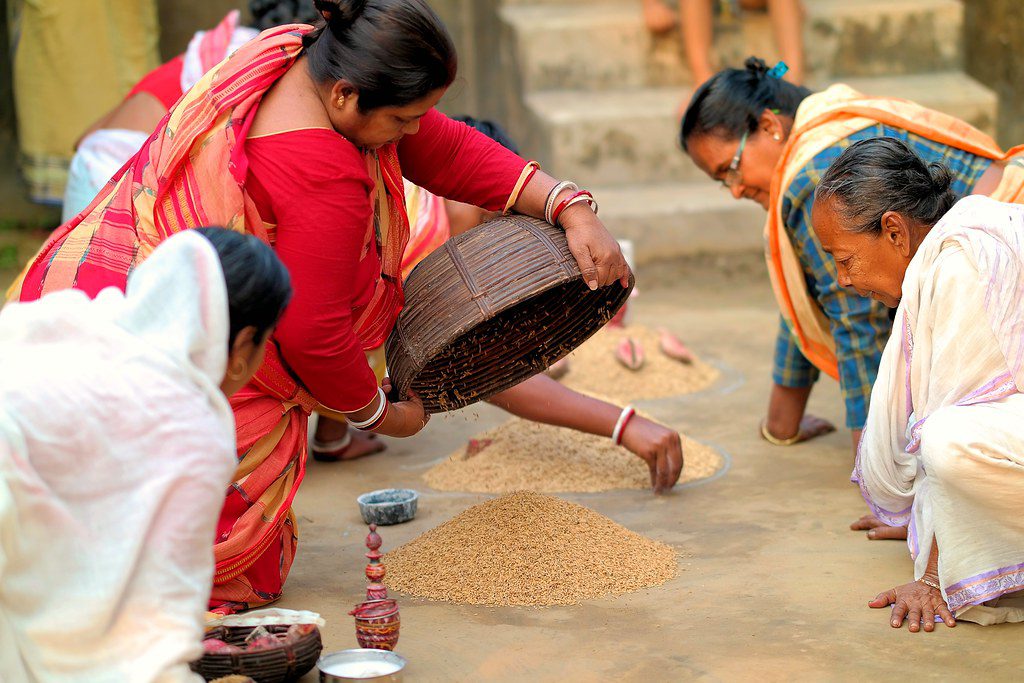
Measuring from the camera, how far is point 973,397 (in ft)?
9.48

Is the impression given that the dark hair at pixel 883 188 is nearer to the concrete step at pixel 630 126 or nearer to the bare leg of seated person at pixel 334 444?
the bare leg of seated person at pixel 334 444

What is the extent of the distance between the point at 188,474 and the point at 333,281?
0.86m

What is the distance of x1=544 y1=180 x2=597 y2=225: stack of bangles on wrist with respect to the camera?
322 centimetres

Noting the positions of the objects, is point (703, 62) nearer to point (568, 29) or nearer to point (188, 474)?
point (568, 29)

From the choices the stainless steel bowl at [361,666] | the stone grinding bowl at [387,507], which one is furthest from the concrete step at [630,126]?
the stainless steel bowl at [361,666]

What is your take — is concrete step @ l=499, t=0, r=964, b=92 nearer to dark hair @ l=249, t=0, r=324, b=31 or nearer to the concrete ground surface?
dark hair @ l=249, t=0, r=324, b=31

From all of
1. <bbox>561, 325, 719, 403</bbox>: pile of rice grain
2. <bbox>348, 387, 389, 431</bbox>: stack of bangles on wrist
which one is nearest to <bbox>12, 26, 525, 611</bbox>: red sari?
<bbox>348, 387, 389, 431</bbox>: stack of bangles on wrist

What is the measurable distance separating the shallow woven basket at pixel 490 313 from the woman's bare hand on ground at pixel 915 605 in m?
1.04

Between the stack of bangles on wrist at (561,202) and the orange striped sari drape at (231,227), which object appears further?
the stack of bangles on wrist at (561,202)

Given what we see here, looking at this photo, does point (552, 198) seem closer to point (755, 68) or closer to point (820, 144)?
point (820, 144)

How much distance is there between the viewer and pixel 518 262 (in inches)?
120

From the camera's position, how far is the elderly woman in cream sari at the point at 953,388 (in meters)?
2.81

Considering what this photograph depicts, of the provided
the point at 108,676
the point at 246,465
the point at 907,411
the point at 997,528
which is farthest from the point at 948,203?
the point at 108,676

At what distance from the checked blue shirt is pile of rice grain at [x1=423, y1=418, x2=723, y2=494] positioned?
610 mm
